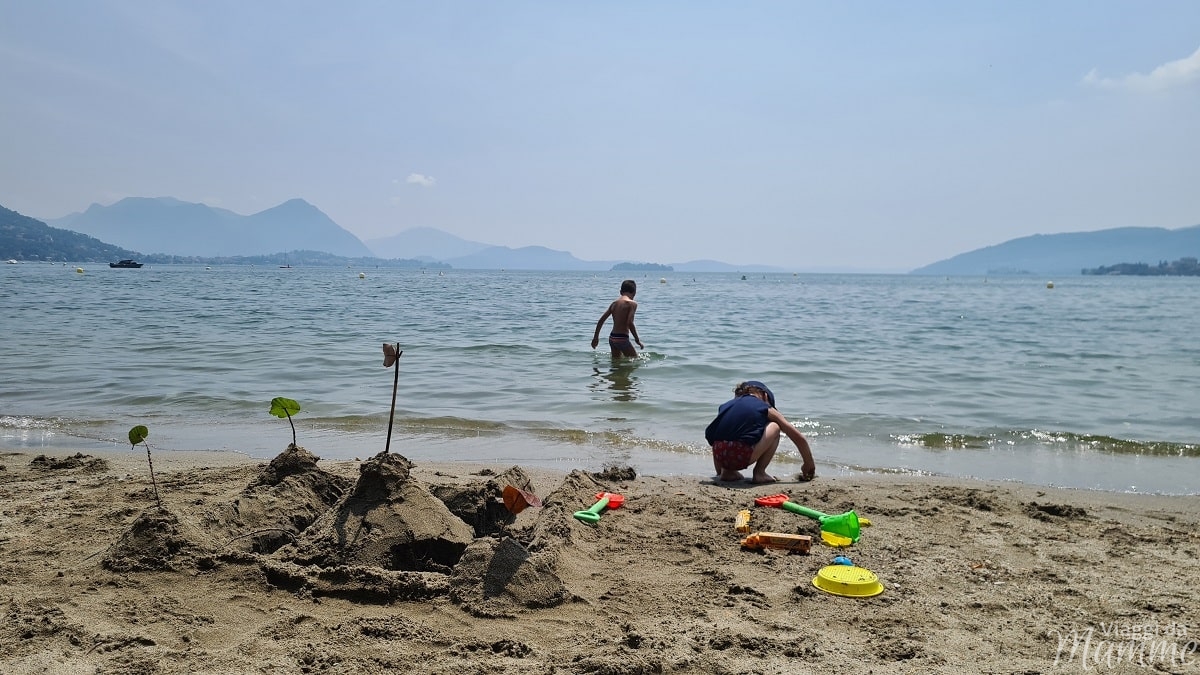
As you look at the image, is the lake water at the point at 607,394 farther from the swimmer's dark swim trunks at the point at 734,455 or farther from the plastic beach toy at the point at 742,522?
the plastic beach toy at the point at 742,522

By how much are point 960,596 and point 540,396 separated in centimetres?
692

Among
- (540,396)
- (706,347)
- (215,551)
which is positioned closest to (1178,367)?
(706,347)

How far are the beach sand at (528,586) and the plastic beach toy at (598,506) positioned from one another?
0.25ft

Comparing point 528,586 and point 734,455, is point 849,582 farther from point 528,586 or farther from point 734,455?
point 734,455

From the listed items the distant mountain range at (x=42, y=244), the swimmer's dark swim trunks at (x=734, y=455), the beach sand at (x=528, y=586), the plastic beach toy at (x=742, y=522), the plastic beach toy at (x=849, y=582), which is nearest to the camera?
the beach sand at (x=528, y=586)

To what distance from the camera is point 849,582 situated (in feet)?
11.1

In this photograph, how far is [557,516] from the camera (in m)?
3.99

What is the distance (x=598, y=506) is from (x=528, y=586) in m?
1.37

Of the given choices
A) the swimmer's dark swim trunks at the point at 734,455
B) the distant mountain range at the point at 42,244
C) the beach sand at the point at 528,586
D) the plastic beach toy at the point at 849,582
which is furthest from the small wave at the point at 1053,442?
the distant mountain range at the point at 42,244

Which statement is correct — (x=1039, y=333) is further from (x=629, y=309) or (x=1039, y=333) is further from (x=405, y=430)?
(x=405, y=430)

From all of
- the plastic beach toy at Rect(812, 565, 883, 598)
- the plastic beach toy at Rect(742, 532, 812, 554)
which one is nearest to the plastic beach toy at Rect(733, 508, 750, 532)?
the plastic beach toy at Rect(742, 532, 812, 554)

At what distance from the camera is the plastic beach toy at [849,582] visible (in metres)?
3.36

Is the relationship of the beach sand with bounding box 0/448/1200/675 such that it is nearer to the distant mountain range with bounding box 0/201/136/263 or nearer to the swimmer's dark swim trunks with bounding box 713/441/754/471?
the swimmer's dark swim trunks with bounding box 713/441/754/471

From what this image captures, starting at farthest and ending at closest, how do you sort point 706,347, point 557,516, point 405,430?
1. point 706,347
2. point 405,430
3. point 557,516
